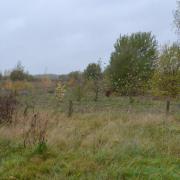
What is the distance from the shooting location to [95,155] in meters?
5.86

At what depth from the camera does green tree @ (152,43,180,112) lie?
16844mm

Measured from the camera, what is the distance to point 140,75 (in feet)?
87.7

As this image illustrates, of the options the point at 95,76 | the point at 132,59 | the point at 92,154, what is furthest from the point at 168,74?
the point at 92,154

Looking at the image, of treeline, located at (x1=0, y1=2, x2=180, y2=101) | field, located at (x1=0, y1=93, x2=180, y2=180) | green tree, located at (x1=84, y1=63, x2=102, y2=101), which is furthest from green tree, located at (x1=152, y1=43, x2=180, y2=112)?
field, located at (x1=0, y1=93, x2=180, y2=180)

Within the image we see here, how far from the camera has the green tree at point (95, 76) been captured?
24478 mm

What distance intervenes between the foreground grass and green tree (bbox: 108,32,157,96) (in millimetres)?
17825

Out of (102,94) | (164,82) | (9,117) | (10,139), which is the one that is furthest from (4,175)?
(102,94)

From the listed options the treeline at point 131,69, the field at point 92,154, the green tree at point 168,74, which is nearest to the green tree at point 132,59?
the treeline at point 131,69

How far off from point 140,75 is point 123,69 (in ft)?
7.14

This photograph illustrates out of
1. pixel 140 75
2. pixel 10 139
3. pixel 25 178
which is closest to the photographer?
pixel 25 178

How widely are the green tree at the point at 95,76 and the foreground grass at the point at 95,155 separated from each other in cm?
1534

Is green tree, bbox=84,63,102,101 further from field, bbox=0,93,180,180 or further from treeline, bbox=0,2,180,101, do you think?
field, bbox=0,93,180,180

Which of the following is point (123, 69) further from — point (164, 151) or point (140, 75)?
point (164, 151)

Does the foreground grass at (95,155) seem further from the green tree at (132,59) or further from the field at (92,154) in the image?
the green tree at (132,59)
